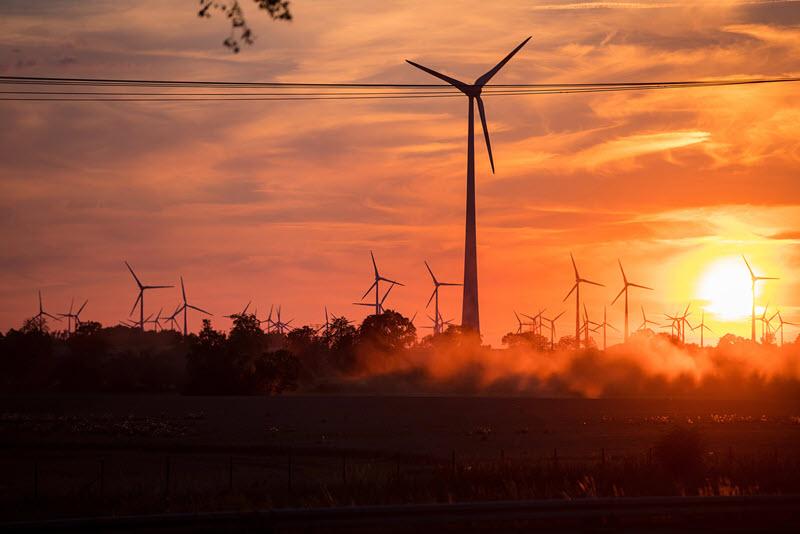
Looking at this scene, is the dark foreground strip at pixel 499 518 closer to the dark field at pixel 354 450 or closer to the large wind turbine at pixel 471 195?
the dark field at pixel 354 450

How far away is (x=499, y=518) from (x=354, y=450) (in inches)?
2025

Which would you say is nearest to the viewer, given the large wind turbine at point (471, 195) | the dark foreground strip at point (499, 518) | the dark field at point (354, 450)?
the dark foreground strip at point (499, 518)

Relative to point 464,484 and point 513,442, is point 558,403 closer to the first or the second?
point 513,442

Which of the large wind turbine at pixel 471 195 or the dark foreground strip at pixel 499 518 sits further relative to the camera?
the large wind turbine at pixel 471 195

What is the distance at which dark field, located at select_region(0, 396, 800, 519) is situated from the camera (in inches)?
1417

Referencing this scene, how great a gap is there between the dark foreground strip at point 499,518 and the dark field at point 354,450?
4.38 m

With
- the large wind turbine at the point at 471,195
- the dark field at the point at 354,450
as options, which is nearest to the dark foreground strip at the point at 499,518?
the dark field at the point at 354,450

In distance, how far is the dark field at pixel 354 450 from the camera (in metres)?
36.0

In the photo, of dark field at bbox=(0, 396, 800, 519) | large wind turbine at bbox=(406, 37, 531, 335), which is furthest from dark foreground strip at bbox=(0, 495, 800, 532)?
large wind turbine at bbox=(406, 37, 531, 335)

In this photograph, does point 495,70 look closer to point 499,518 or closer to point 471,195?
point 471,195

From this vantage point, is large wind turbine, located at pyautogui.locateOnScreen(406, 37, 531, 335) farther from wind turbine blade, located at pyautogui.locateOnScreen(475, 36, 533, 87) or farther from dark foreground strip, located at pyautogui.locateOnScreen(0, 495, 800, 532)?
dark foreground strip, located at pyautogui.locateOnScreen(0, 495, 800, 532)

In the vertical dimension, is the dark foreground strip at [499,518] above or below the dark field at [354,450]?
above

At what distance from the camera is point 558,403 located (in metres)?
130

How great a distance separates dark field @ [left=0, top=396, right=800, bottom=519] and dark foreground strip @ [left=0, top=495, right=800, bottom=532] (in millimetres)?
4383
